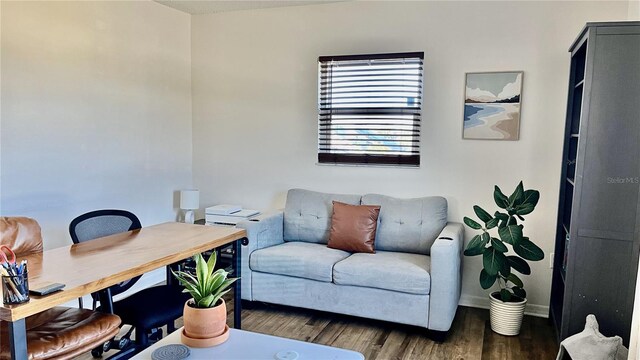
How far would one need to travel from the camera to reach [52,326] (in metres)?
2.24

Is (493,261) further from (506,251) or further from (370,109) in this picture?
(370,109)

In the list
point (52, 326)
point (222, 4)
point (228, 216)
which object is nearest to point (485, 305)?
point (228, 216)

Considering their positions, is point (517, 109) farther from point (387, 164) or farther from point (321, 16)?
point (321, 16)

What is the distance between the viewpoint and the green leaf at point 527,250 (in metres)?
3.25

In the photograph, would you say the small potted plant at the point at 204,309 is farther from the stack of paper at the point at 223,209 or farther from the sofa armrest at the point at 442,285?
the stack of paper at the point at 223,209

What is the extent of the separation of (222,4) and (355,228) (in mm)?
2402

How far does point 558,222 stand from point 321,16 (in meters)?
2.60

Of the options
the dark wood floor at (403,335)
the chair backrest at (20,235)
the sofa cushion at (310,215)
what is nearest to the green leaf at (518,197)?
the dark wood floor at (403,335)

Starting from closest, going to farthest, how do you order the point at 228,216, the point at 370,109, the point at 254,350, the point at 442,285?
the point at 254,350 < the point at 442,285 < the point at 370,109 < the point at 228,216

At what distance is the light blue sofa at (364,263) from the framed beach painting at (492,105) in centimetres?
66

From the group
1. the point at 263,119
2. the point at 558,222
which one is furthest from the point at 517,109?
the point at 263,119

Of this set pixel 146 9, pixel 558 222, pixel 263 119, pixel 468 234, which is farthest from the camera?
pixel 263 119

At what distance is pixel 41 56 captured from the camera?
3.35 meters

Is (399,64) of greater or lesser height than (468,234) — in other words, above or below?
above
